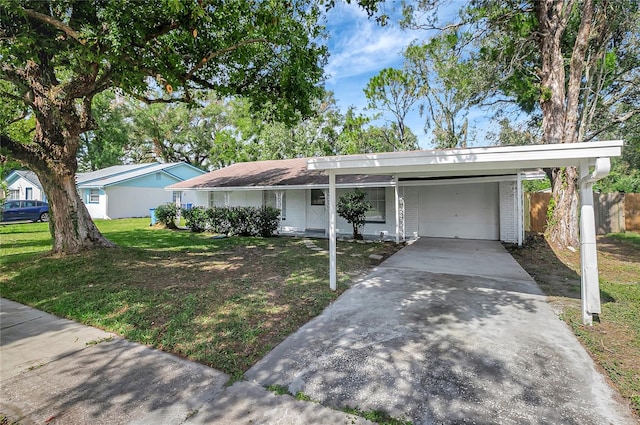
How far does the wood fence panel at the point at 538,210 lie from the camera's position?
13.9 meters

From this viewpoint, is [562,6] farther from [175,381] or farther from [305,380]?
[175,381]

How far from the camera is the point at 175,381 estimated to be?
10.5ft

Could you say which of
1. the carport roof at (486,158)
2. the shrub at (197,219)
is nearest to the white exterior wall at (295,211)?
the shrub at (197,219)

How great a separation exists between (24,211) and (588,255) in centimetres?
2758

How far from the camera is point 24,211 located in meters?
20.2

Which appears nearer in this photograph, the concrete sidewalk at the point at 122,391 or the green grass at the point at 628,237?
the concrete sidewalk at the point at 122,391

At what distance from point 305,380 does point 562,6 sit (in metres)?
13.1

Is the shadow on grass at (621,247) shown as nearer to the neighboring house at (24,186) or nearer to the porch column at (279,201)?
the porch column at (279,201)

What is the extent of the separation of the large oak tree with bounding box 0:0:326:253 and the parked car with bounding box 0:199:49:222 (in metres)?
13.1

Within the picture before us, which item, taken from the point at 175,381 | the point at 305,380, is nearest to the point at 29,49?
the point at 175,381

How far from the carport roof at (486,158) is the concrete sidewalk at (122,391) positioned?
3768 mm

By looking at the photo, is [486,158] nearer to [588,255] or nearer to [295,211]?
[588,255]

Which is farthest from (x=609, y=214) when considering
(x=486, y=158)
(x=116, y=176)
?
(x=116, y=176)

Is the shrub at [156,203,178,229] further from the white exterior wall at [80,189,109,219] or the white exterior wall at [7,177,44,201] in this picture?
the white exterior wall at [7,177,44,201]
